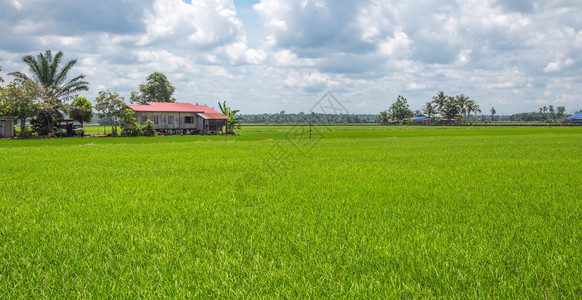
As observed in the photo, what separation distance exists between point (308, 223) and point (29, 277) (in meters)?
3.57

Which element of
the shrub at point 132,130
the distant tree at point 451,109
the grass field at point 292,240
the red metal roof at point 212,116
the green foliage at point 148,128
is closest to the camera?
the grass field at point 292,240

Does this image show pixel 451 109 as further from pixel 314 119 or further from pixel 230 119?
pixel 314 119

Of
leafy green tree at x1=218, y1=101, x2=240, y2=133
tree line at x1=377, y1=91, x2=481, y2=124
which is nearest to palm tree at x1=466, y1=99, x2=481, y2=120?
tree line at x1=377, y1=91, x2=481, y2=124

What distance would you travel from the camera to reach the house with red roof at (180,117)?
45.0m

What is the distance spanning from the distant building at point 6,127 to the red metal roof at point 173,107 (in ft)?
40.3

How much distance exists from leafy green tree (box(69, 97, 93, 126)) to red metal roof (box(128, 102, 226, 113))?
5.13 m

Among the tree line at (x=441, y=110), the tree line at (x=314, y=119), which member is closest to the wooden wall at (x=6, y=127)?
the tree line at (x=314, y=119)

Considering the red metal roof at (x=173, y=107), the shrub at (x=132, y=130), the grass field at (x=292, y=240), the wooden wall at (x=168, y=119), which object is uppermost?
the red metal roof at (x=173, y=107)

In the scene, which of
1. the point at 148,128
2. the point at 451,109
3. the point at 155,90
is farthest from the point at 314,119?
the point at 451,109

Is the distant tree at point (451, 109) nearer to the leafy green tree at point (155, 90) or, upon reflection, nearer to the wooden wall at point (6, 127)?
the leafy green tree at point (155, 90)

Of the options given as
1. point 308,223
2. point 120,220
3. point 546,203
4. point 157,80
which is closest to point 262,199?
point 308,223

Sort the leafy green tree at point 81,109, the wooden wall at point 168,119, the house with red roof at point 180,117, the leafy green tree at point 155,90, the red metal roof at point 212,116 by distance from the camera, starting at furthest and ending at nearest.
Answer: the leafy green tree at point 155,90, the red metal roof at point 212,116, the house with red roof at point 180,117, the wooden wall at point 168,119, the leafy green tree at point 81,109

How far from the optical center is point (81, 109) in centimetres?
3903

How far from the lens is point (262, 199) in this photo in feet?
24.7
